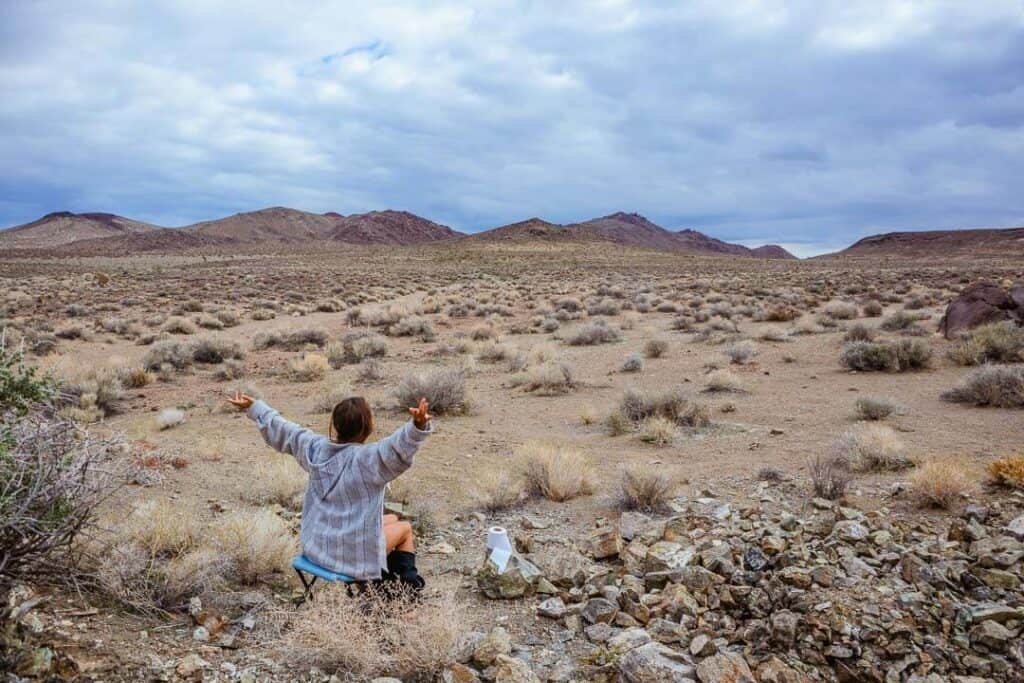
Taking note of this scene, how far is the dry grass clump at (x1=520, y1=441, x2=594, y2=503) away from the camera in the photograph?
6500 mm

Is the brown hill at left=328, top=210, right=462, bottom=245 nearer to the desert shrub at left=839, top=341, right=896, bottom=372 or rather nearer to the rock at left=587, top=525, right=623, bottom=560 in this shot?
the desert shrub at left=839, top=341, right=896, bottom=372

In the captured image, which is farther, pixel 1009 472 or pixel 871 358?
pixel 871 358

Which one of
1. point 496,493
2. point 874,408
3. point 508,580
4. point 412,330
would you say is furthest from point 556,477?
point 412,330

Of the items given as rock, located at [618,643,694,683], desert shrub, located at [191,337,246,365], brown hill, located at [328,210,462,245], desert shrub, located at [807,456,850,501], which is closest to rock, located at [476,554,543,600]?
rock, located at [618,643,694,683]

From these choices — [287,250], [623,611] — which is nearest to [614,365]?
[623,611]

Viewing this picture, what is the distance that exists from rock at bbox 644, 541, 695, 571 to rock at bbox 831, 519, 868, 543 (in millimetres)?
1105

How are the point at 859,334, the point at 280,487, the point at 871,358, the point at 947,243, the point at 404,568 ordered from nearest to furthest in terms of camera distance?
1. the point at 404,568
2. the point at 280,487
3. the point at 871,358
4. the point at 859,334
5. the point at 947,243

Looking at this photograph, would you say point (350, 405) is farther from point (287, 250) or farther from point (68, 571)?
point (287, 250)

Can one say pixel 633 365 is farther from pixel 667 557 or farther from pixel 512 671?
pixel 512 671

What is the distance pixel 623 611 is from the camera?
4.34 m

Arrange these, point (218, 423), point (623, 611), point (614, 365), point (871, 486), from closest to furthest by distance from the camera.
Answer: point (623, 611) → point (871, 486) → point (218, 423) → point (614, 365)

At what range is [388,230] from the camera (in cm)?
16288

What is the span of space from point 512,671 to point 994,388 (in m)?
8.63

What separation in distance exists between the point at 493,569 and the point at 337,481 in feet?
5.08
